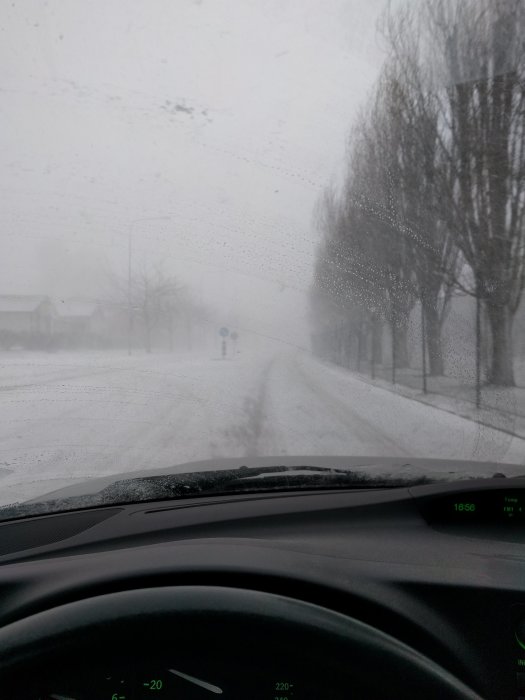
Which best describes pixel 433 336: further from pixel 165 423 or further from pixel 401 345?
pixel 165 423

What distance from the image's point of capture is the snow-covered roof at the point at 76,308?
5.29 meters

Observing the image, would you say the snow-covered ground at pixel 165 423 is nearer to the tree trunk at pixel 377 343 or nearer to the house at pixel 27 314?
the house at pixel 27 314

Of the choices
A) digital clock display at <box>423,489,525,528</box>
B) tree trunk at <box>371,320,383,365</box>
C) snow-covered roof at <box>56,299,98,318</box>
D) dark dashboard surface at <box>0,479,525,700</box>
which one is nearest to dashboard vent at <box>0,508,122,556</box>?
dark dashboard surface at <box>0,479,525,700</box>

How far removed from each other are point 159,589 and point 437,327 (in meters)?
3.89

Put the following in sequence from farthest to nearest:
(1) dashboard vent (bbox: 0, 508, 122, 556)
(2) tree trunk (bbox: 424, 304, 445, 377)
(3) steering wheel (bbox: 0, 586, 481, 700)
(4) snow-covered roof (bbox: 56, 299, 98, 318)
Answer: (4) snow-covered roof (bbox: 56, 299, 98, 318) < (2) tree trunk (bbox: 424, 304, 445, 377) < (1) dashboard vent (bbox: 0, 508, 122, 556) < (3) steering wheel (bbox: 0, 586, 481, 700)

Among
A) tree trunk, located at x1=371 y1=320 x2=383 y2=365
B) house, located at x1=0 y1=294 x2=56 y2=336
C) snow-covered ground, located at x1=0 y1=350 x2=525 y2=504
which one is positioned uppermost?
house, located at x1=0 y1=294 x2=56 y2=336

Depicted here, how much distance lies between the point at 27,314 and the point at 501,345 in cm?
445

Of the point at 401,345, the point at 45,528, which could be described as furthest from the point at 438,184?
the point at 45,528

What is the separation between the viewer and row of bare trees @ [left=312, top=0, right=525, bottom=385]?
16.2 ft

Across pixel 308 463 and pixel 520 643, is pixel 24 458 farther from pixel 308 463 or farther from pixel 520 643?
pixel 520 643

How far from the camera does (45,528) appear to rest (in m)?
2.83

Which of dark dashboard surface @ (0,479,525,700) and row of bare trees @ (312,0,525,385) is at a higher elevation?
row of bare trees @ (312,0,525,385)

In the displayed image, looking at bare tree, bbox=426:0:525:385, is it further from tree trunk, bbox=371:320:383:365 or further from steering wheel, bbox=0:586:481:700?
steering wheel, bbox=0:586:481:700

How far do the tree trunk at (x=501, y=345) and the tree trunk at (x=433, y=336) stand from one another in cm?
51
